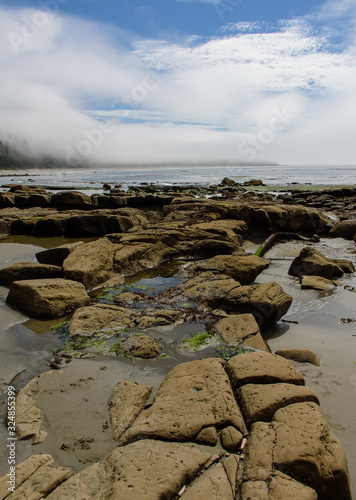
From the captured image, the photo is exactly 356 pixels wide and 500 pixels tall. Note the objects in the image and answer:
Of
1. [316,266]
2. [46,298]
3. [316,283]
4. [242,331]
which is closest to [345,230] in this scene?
[316,266]

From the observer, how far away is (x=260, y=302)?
445cm

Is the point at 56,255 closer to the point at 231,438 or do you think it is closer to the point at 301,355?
the point at 301,355

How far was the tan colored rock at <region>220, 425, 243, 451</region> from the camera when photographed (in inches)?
85.9

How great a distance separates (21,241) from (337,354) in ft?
29.4

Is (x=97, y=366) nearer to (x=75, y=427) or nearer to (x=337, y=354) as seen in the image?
(x=75, y=427)

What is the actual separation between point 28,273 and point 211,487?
4765 millimetres

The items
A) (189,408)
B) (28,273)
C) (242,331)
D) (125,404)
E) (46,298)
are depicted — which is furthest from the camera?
(28,273)

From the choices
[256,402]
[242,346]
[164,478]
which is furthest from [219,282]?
[164,478]

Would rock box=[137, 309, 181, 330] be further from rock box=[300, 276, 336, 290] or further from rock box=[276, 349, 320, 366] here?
rock box=[300, 276, 336, 290]

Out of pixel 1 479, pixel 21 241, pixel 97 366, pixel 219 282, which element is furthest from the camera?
pixel 21 241

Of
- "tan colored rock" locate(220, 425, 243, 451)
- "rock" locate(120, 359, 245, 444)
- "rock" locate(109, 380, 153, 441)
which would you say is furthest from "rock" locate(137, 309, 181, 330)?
"tan colored rock" locate(220, 425, 243, 451)

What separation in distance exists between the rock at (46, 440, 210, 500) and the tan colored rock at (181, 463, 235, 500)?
6 centimetres

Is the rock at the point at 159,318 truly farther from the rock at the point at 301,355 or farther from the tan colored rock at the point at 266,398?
the tan colored rock at the point at 266,398

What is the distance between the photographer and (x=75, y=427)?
8.26 ft
